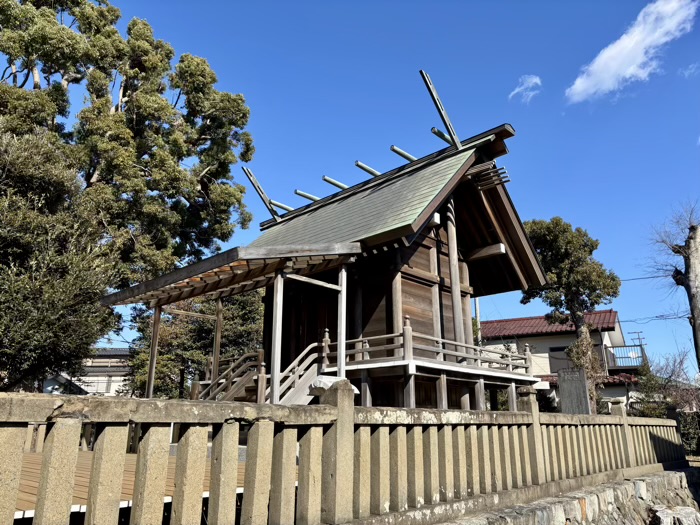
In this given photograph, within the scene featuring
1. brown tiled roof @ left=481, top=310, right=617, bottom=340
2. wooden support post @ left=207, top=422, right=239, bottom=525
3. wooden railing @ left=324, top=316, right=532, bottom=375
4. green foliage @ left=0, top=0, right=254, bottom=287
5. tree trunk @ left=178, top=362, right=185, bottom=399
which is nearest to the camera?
wooden support post @ left=207, top=422, right=239, bottom=525

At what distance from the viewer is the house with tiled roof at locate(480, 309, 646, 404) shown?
31391 mm

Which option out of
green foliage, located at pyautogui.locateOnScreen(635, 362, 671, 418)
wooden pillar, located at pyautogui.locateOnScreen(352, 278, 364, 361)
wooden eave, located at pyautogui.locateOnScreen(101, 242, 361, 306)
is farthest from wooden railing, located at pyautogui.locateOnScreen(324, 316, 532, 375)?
green foliage, located at pyautogui.locateOnScreen(635, 362, 671, 418)

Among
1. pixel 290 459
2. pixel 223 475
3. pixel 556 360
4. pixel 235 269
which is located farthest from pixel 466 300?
pixel 556 360

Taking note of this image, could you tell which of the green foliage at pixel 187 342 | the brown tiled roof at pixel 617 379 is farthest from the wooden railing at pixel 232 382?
the brown tiled roof at pixel 617 379

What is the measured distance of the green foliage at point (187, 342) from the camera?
79.5 ft

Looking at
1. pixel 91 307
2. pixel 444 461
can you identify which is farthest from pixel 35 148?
pixel 444 461

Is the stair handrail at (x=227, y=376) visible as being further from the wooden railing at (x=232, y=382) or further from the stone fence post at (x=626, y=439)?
the stone fence post at (x=626, y=439)

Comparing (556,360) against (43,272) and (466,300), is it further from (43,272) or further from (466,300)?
(43,272)

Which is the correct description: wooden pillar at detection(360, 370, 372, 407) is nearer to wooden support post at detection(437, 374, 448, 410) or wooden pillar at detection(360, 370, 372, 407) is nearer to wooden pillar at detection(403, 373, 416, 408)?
wooden pillar at detection(403, 373, 416, 408)

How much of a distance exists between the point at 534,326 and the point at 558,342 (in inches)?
84.3

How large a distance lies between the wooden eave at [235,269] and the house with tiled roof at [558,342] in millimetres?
22076

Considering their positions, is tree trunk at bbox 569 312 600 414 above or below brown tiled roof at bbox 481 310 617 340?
below

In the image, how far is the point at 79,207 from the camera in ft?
56.3

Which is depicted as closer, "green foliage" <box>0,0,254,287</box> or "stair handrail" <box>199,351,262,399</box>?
"stair handrail" <box>199,351,262,399</box>
